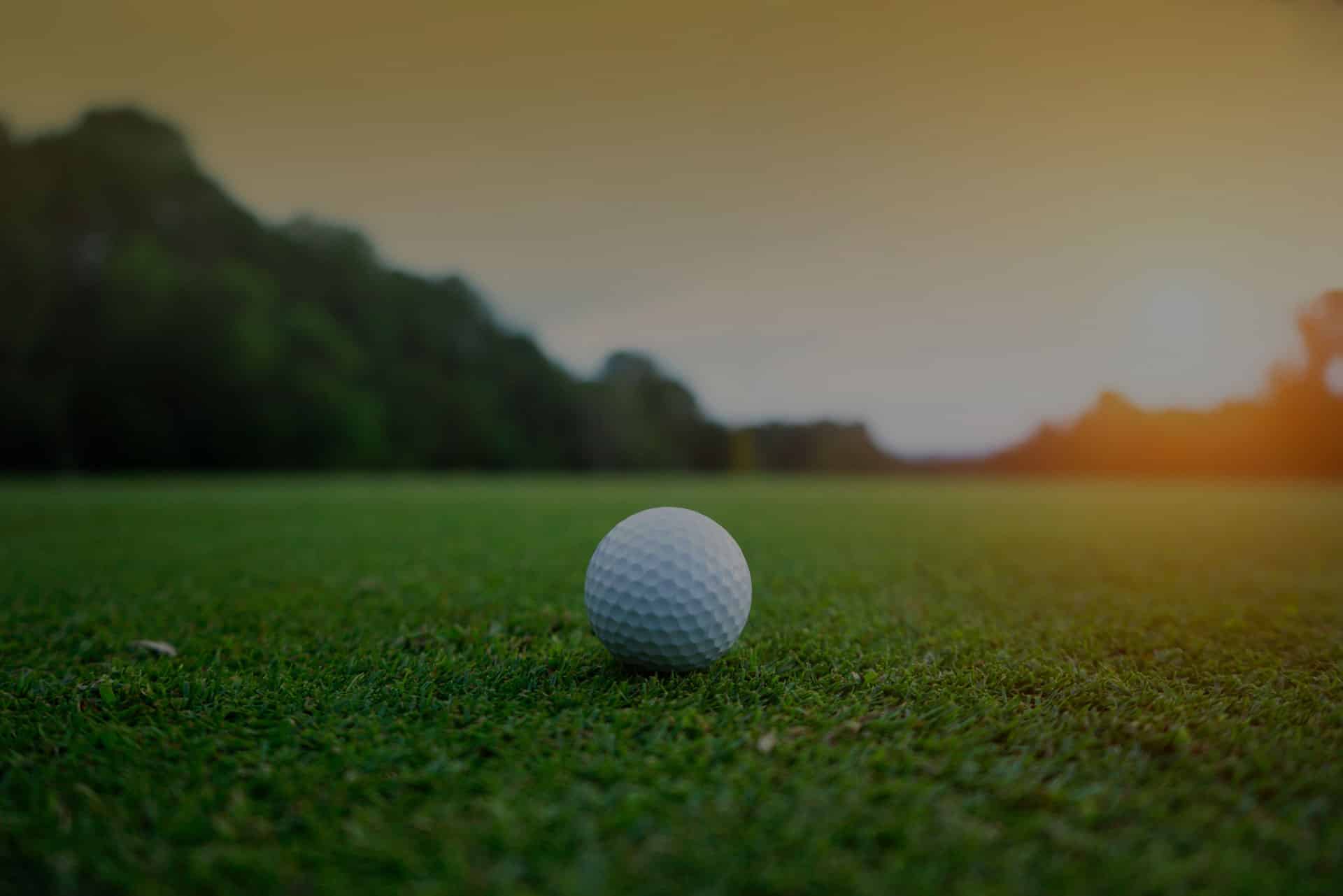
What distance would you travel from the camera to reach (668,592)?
6.59ft

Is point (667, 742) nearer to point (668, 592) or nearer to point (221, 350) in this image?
point (668, 592)

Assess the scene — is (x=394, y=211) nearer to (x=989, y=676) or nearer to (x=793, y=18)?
(x=793, y=18)

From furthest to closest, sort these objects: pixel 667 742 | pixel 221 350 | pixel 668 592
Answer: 1. pixel 221 350
2. pixel 668 592
3. pixel 667 742

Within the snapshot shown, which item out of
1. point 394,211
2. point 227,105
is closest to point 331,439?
point 394,211

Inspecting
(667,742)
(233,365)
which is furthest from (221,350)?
(667,742)

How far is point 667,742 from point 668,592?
56 cm

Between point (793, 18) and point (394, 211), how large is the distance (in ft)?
65.3

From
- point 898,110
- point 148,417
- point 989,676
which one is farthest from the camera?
point 148,417

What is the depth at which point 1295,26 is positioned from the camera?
10.7 ft

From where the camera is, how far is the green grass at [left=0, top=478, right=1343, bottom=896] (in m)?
1.09

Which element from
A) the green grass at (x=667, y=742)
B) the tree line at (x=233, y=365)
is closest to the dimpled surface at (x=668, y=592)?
the green grass at (x=667, y=742)

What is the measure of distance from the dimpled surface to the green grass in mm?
89

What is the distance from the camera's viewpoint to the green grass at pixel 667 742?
1.09 meters

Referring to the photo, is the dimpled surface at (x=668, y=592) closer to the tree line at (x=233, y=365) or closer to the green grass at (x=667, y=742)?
the green grass at (x=667, y=742)
